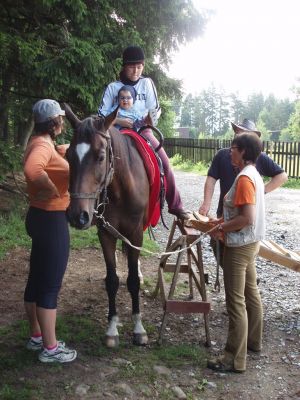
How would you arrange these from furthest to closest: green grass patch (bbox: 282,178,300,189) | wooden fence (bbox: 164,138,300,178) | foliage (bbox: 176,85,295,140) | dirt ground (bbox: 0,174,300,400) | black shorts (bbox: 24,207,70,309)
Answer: foliage (bbox: 176,85,295,140) → wooden fence (bbox: 164,138,300,178) → green grass patch (bbox: 282,178,300,189) → dirt ground (bbox: 0,174,300,400) → black shorts (bbox: 24,207,70,309)

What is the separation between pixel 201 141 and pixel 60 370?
2195cm

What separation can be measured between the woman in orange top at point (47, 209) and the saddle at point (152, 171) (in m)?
0.96

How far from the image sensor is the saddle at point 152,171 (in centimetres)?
414

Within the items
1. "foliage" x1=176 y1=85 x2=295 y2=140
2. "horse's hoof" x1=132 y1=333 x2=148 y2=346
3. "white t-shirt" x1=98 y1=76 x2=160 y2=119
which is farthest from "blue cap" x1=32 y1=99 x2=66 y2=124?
"foliage" x1=176 y1=85 x2=295 y2=140

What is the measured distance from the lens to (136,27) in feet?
30.0

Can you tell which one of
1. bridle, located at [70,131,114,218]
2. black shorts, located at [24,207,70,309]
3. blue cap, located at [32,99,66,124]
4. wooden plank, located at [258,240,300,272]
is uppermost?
blue cap, located at [32,99,66,124]

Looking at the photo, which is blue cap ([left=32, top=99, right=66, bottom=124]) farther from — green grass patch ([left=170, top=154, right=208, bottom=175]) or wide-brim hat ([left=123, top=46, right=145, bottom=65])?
green grass patch ([left=170, top=154, right=208, bottom=175])

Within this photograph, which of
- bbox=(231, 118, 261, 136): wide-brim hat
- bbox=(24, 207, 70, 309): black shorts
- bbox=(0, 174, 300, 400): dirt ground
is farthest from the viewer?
bbox=(231, 118, 261, 136): wide-brim hat

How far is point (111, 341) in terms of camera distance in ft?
13.0

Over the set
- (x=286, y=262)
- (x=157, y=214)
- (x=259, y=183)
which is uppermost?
(x=259, y=183)

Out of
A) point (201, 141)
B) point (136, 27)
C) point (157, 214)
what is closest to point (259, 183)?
point (157, 214)

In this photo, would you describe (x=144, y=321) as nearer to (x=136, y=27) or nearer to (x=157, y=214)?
(x=157, y=214)

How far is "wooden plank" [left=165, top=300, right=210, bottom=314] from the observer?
13.3 ft

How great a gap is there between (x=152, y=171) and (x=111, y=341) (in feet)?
5.64
